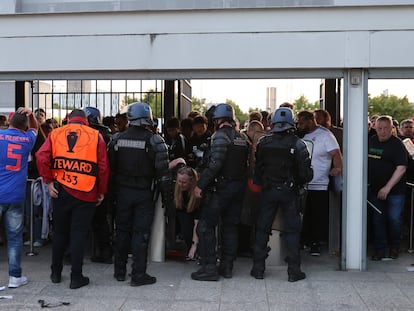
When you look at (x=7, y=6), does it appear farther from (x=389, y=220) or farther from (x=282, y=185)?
(x=389, y=220)

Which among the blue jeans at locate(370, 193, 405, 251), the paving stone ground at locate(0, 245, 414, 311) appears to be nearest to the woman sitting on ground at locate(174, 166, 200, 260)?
the paving stone ground at locate(0, 245, 414, 311)

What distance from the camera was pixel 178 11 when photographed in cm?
633

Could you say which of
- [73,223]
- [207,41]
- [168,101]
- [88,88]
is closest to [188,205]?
[73,223]

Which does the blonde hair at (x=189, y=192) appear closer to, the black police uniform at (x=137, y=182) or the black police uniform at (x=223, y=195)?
the black police uniform at (x=223, y=195)

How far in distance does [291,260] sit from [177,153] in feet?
7.49

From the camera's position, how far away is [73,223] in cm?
571

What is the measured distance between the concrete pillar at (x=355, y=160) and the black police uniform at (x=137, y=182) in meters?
2.12

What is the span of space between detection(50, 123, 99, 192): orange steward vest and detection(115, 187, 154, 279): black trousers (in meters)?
0.40

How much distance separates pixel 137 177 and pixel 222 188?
92cm

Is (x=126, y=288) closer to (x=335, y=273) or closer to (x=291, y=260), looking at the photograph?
(x=291, y=260)

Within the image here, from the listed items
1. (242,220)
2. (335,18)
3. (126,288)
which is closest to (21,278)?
(126,288)

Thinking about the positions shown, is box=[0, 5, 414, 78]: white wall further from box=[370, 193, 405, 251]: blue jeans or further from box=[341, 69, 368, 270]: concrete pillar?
box=[370, 193, 405, 251]: blue jeans

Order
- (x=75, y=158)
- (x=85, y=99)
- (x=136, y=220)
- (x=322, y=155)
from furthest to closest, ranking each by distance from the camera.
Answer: (x=85, y=99) → (x=322, y=155) → (x=136, y=220) → (x=75, y=158)

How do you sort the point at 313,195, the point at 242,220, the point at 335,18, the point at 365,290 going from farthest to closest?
the point at 313,195 → the point at 242,220 → the point at 335,18 → the point at 365,290
